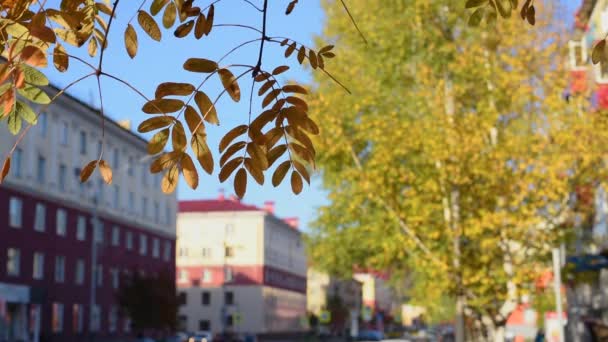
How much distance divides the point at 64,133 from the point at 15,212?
753 centimetres

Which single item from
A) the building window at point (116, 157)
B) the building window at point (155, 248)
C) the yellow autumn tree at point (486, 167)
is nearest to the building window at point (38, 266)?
the building window at point (116, 157)

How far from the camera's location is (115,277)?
205 ft

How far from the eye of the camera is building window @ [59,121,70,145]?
54.0 m

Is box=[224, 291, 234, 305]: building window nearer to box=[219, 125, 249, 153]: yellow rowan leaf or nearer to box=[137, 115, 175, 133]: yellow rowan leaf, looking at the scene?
box=[219, 125, 249, 153]: yellow rowan leaf

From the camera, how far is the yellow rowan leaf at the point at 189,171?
415cm

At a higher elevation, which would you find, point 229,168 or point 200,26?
point 200,26

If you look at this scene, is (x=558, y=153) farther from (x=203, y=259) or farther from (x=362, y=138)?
(x=203, y=259)

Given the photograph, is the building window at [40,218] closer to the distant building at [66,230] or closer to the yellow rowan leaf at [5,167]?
the distant building at [66,230]

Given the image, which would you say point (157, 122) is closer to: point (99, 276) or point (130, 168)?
point (99, 276)

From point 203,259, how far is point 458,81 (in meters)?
68.4

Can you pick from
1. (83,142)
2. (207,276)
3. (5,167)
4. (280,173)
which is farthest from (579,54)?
(207,276)

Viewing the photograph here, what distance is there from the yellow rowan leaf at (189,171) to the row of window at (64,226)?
1801 inches

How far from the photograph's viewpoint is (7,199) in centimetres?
4734

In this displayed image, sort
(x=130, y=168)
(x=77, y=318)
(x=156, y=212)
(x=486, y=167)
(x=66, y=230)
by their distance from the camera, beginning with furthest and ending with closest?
(x=156, y=212)
(x=130, y=168)
(x=77, y=318)
(x=66, y=230)
(x=486, y=167)
